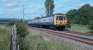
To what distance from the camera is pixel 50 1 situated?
286 ft

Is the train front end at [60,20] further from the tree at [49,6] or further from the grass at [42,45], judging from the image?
the grass at [42,45]

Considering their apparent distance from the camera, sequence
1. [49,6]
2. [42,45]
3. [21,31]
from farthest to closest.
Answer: [49,6] → [21,31] → [42,45]

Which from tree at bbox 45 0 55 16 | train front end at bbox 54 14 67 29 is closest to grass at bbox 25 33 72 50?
train front end at bbox 54 14 67 29

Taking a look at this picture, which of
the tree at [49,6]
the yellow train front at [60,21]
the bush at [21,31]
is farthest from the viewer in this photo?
the tree at [49,6]

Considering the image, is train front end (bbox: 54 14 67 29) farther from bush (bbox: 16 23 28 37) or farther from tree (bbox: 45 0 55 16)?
bush (bbox: 16 23 28 37)

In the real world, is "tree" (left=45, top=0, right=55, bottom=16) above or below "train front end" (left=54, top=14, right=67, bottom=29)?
above

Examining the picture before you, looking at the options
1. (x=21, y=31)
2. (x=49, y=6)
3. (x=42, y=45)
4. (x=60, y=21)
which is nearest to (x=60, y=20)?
(x=60, y=21)

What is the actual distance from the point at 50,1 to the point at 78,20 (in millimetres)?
19808

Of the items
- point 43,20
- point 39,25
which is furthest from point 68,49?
point 39,25

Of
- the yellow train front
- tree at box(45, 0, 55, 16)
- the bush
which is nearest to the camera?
the bush

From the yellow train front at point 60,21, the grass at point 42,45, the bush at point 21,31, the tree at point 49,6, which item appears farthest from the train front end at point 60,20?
the grass at point 42,45

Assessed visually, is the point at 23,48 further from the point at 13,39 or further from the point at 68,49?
the point at 13,39

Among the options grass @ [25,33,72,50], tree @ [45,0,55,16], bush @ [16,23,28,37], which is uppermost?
tree @ [45,0,55,16]

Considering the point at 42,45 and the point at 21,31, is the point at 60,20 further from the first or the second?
the point at 42,45
